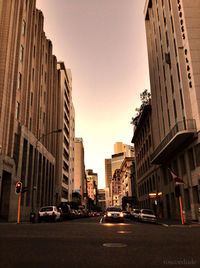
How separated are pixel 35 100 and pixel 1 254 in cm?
3942

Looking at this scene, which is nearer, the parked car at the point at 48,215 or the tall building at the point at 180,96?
the parked car at the point at 48,215

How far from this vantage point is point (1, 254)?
532cm

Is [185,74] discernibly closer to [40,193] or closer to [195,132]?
[195,132]

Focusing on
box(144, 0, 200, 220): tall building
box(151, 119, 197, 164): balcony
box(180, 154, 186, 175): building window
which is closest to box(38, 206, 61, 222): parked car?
box(144, 0, 200, 220): tall building

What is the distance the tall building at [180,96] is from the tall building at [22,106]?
17641 millimetres

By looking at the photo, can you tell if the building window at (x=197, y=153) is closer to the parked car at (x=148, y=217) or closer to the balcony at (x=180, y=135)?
the balcony at (x=180, y=135)

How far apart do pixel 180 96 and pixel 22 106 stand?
825 inches

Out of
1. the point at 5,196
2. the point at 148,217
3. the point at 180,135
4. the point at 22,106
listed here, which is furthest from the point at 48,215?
the point at 22,106

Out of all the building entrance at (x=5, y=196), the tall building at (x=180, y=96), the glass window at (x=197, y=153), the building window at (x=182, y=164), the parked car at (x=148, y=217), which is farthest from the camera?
the building window at (x=182, y=164)

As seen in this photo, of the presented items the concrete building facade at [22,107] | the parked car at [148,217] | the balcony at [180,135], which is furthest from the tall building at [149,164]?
the concrete building facade at [22,107]

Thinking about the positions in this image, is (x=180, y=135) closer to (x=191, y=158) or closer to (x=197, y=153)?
(x=197, y=153)

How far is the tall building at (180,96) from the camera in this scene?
28750 millimetres

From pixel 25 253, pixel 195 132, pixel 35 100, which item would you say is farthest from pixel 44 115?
pixel 25 253

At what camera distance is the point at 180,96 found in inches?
1247
